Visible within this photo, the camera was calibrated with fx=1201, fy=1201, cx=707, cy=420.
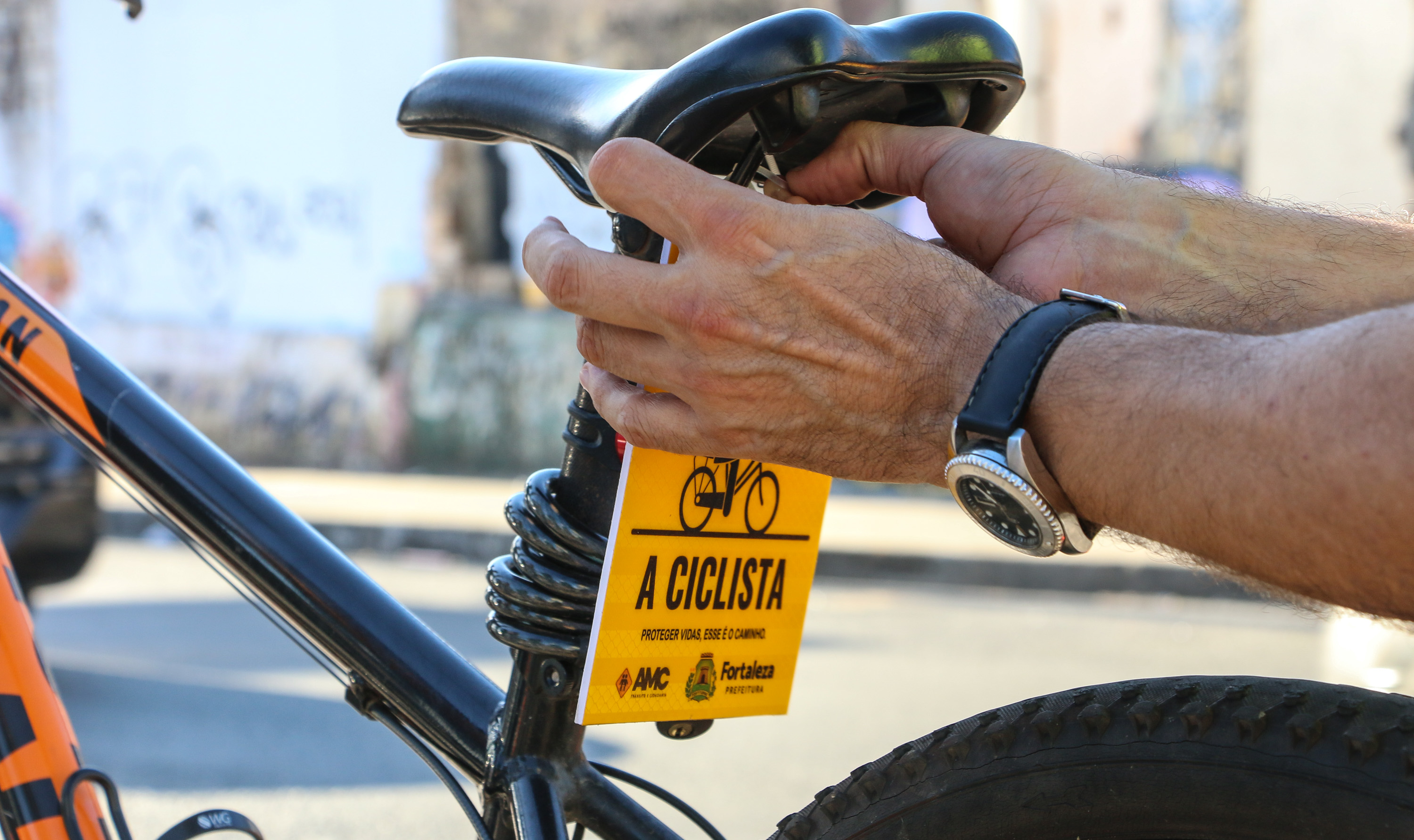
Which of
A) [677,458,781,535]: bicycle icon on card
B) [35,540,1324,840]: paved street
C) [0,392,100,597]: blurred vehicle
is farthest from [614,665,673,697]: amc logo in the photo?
[0,392,100,597]: blurred vehicle

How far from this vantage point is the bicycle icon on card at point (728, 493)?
88 centimetres

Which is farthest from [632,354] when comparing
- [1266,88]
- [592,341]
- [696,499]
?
[1266,88]

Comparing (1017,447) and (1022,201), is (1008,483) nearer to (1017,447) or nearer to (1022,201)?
(1017,447)

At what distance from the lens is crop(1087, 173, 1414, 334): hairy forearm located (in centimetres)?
84

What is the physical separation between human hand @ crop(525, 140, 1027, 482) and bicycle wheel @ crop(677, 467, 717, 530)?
0.36ft

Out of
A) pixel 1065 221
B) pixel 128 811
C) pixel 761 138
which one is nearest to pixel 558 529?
pixel 761 138

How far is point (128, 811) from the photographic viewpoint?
2971 millimetres

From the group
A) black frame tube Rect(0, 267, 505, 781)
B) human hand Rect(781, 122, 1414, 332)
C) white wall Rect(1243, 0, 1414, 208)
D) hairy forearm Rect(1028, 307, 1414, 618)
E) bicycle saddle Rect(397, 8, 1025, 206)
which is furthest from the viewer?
white wall Rect(1243, 0, 1414, 208)

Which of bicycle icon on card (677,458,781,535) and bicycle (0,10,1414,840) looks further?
bicycle icon on card (677,458,781,535)

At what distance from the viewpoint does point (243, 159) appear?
30.5 ft

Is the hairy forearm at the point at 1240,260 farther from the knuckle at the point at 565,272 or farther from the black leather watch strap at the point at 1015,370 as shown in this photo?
the knuckle at the point at 565,272

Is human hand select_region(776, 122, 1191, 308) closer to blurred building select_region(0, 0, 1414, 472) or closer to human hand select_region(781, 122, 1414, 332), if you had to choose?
human hand select_region(781, 122, 1414, 332)

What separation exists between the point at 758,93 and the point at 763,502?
1.05 feet

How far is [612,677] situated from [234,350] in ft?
30.8
